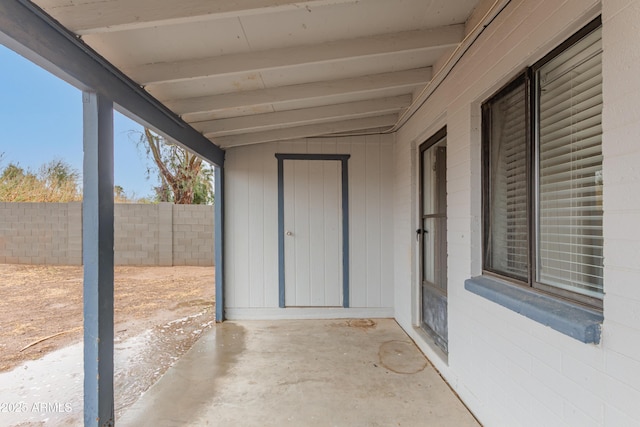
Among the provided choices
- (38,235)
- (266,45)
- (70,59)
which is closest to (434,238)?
(266,45)

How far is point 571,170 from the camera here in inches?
52.9

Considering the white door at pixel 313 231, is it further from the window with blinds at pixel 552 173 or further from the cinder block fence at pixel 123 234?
the cinder block fence at pixel 123 234

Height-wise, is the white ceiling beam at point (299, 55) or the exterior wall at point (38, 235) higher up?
the white ceiling beam at point (299, 55)

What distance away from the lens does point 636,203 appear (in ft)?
3.16

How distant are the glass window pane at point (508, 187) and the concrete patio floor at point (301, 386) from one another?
106 cm

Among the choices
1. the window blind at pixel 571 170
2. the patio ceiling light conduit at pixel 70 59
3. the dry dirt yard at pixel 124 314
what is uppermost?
the patio ceiling light conduit at pixel 70 59

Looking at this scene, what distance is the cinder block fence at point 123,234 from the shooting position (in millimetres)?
7266

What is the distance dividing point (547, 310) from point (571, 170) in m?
0.63

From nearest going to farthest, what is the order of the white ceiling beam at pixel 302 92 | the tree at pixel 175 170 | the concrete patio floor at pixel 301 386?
the concrete patio floor at pixel 301 386 < the white ceiling beam at pixel 302 92 < the tree at pixel 175 170

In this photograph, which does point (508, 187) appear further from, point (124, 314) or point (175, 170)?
point (175, 170)

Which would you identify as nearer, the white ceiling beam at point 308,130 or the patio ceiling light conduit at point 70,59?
the patio ceiling light conduit at point 70,59

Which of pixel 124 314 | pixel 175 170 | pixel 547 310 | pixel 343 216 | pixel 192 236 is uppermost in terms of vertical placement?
pixel 175 170

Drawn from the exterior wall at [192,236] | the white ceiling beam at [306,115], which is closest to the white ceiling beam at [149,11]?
the white ceiling beam at [306,115]

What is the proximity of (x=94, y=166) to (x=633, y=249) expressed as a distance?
2459 mm
